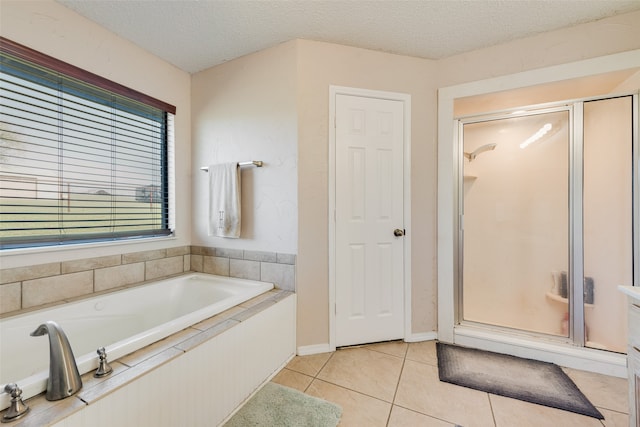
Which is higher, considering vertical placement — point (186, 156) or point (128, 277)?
point (186, 156)

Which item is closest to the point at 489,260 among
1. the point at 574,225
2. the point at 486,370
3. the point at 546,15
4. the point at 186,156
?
the point at 574,225

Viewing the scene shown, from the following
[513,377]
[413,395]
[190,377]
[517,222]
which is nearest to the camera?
[190,377]

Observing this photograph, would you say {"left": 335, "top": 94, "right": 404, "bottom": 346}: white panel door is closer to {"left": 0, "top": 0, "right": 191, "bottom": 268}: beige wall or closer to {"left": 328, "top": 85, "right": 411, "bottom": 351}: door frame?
{"left": 328, "top": 85, "right": 411, "bottom": 351}: door frame

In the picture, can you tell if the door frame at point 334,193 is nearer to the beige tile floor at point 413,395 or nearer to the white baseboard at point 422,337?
the white baseboard at point 422,337

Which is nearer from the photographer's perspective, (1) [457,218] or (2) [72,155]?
(2) [72,155]

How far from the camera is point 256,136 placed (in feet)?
6.60

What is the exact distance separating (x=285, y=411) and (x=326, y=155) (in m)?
1.60

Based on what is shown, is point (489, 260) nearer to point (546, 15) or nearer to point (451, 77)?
point (451, 77)

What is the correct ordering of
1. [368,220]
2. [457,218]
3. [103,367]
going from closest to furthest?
[103,367] < [368,220] < [457,218]

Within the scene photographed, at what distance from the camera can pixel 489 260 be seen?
237 centimetres

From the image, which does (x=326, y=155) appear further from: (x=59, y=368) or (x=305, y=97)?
(x=59, y=368)

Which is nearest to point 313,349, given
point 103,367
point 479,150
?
point 103,367

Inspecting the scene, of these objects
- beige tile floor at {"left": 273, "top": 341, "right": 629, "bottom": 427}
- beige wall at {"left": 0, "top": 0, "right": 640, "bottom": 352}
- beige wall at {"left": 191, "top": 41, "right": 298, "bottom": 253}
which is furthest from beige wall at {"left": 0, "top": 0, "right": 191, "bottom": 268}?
beige tile floor at {"left": 273, "top": 341, "right": 629, "bottom": 427}

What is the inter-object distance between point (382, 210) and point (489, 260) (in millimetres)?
1228
